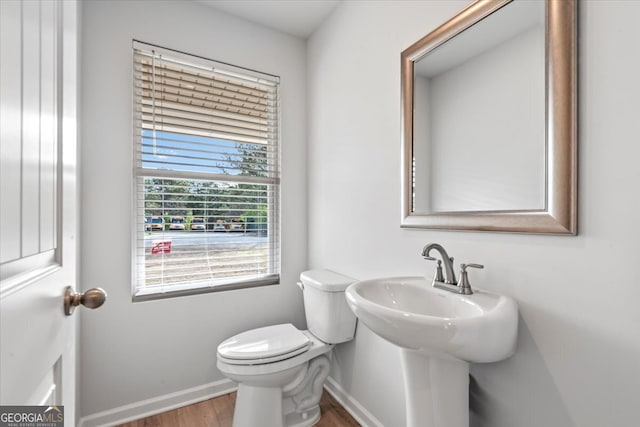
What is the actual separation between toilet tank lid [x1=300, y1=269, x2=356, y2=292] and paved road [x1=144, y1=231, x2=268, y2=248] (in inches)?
19.0

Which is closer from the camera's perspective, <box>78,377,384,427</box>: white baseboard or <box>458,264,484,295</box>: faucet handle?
<box>458,264,484,295</box>: faucet handle

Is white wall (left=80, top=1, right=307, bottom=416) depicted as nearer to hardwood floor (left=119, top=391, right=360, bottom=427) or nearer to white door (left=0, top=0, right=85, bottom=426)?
hardwood floor (left=119, top=391, right=360, bottom=427)

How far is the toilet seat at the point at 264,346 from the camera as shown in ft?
4.46

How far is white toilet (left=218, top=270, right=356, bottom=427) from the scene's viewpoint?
54.0 inches

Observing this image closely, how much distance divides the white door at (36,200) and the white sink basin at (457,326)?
2.34 feet

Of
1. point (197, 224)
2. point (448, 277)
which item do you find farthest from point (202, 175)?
point (448, 277)

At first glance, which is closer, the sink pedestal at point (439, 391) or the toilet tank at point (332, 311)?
the sink pedestal at point (439, 391)

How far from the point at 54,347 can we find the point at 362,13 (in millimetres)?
1837

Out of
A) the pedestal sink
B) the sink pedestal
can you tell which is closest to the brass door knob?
the pedestal sink

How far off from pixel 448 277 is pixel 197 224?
1.45m

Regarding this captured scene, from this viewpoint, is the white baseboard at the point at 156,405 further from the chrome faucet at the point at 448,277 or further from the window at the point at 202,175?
the chrome faucet at the point at 448,277

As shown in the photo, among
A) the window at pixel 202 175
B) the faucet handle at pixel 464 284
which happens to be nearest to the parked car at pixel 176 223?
the window at pixel 202 175

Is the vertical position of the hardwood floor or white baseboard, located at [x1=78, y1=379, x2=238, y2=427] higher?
white baseboard, located at [x1=78, y1=379, x2=238, y2=427]

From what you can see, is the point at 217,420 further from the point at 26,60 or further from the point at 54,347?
the point at 26,60
